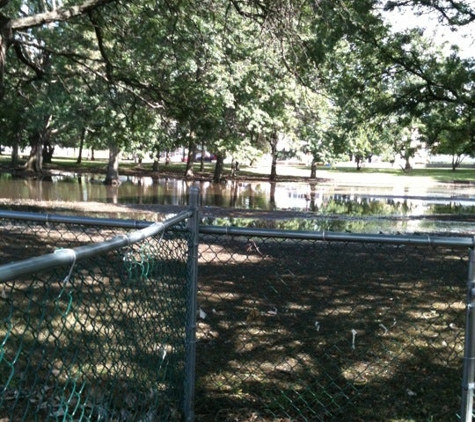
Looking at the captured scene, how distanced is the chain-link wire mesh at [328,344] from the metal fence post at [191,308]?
1.01 feet

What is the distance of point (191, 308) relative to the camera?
11.2 ft

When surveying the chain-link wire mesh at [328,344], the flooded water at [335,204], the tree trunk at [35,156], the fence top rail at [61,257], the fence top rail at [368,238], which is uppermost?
the tree trunk at [35,156]

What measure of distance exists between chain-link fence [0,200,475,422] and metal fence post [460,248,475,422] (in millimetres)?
23

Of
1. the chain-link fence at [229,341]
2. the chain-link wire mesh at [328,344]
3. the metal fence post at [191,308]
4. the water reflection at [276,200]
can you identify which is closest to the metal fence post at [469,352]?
the chain-link fence at [229,341]

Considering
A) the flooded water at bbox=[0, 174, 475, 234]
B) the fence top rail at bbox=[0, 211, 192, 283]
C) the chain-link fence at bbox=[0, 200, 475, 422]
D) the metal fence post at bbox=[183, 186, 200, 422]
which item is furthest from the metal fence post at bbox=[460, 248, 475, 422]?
the flooded water at bbox=[0, 174, 475, 234]

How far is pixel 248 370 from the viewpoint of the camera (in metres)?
4.41

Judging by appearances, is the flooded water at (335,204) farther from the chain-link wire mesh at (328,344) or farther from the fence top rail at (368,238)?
the fence top rail at (368,238)

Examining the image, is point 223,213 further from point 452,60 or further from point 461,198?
point 461,198

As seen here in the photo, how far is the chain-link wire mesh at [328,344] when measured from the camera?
153 inches

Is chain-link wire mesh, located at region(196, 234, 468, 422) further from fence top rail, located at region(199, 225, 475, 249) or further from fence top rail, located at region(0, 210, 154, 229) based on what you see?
fence top rail, located at region(0, 210, 154, 229)

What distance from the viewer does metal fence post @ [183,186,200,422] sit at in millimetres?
3350

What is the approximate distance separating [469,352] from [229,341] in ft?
8.39

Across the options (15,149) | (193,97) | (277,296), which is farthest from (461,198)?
(15,149)

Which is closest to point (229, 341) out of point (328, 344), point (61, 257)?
point (328, 344)
